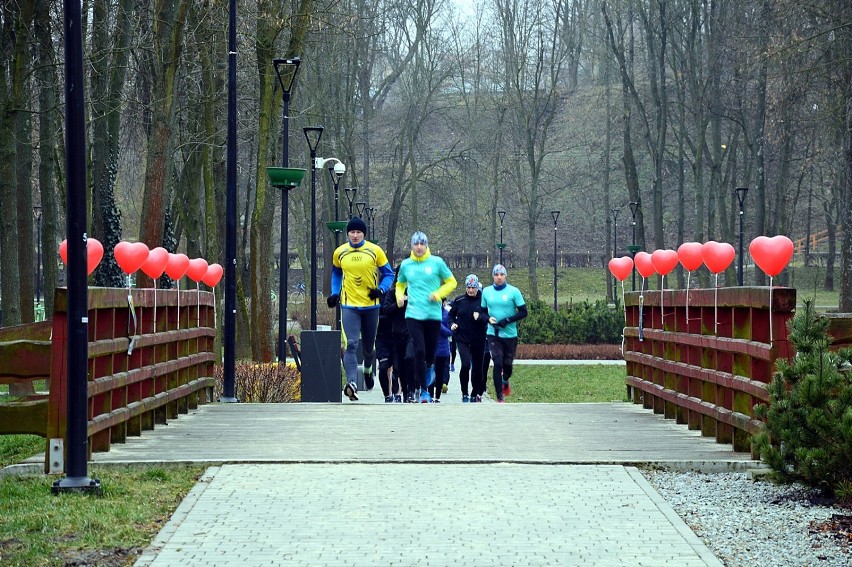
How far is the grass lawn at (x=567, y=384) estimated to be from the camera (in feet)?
80.6

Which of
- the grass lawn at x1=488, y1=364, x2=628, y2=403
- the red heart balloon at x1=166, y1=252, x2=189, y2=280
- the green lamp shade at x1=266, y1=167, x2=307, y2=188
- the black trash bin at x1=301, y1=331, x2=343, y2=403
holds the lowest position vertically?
the grass lawn at x1=488, y1=364, x2=628, y2=403

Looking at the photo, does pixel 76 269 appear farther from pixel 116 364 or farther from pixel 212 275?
pixel 212 275

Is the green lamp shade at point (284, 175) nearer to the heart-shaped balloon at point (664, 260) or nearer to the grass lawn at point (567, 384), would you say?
the grass lawn at point (567, 384)

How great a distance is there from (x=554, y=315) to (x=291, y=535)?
37.0m

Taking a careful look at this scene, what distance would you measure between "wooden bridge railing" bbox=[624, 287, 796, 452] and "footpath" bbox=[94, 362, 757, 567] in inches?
10.3

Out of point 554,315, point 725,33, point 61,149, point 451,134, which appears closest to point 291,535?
point 61,149

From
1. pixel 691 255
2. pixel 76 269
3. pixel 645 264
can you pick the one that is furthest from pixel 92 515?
pixel 645 264

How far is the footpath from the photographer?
705cm

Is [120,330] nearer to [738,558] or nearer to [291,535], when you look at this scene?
[291,535]

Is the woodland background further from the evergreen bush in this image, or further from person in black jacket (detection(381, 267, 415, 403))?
the evergreen bush

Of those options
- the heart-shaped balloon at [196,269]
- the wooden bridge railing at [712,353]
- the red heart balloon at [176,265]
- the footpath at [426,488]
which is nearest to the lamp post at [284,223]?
the heart-shaped balloon at [196,269]

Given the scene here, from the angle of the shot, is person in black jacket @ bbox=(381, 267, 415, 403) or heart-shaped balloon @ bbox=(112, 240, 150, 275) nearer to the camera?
heart-shaped balloon @ bbox=(112, 240, 150, 275)

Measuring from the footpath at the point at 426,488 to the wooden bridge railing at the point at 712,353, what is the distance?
0.26 m

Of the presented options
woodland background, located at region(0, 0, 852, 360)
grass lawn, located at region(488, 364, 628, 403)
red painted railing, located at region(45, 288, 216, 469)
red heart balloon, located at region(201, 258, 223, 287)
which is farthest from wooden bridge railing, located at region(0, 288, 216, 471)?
grass lawn, located at region(488, 364, 628, 403)
